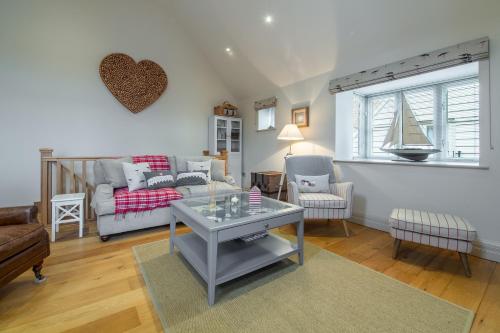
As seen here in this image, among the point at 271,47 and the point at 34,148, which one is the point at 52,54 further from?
the point at 271,47

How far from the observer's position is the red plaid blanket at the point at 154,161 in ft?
10.4

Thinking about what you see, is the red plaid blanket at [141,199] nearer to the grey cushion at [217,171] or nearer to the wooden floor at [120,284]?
the wooden floor at [120,284]

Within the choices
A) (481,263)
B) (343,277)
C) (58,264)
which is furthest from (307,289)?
(58,264)

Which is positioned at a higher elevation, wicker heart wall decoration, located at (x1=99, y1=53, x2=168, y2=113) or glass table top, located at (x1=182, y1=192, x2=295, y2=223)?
wicker heart wall decoration, located at (x1=99, y1=53, x2=168, y2=113)

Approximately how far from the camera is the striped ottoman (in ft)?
5.74

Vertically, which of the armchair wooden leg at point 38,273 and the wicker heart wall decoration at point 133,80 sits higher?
the wicker heart wall decoration at point 133,80

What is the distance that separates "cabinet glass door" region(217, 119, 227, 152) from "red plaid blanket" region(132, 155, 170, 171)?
159cm

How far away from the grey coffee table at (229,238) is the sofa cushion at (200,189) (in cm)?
72

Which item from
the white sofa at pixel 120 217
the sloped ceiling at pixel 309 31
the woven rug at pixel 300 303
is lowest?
the woven rug at pixel 300 303

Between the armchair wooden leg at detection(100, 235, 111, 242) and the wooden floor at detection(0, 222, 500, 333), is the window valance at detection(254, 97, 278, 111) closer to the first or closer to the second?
the wooden floor at detection(0, 222, 500, 333)

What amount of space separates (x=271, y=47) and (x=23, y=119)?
11.9ft

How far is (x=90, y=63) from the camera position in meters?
3.56

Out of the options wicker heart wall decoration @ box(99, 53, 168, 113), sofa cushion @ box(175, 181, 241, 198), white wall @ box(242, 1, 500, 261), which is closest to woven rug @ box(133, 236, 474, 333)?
sofa cushion @ box(175, 181, 241, 198)

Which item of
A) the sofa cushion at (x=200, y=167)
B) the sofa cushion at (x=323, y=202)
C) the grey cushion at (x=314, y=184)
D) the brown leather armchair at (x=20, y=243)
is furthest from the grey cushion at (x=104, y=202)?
the grey cushion at (x=314, y=184)
